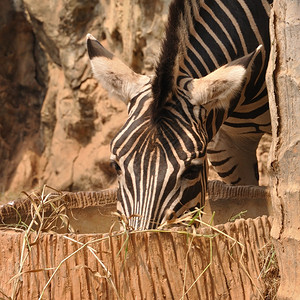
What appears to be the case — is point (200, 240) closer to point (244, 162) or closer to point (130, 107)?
point (130, 107)

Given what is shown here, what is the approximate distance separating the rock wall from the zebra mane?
325 centimetres

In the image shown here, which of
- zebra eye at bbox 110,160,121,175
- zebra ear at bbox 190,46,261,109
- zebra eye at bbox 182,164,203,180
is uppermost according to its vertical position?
zebra ear at bbox 190,46,261,109

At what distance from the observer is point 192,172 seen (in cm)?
350

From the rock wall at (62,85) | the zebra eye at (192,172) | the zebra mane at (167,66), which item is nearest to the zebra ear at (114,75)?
the zebra mane at (167,66)

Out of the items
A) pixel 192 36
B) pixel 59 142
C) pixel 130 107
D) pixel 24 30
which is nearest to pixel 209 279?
pixel 130 107

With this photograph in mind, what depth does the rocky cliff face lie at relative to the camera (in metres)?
7.85

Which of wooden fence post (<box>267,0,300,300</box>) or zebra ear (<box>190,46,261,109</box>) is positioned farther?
zebra ear (<box>190,46,261,109</box>)

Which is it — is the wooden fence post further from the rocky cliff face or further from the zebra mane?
the rocky cliff face

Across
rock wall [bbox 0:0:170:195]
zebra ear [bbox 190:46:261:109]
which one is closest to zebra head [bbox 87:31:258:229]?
zebra ear [bbox 190:46:261:109]

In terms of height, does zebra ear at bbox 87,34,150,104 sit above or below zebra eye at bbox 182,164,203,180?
above

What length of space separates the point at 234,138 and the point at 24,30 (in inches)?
202

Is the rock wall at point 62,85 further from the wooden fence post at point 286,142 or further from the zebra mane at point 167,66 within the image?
the wooden fence post at point 286,142

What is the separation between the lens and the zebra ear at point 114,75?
400cm

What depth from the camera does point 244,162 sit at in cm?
562
